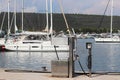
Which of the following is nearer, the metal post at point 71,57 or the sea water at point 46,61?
the metal post at point 71,57

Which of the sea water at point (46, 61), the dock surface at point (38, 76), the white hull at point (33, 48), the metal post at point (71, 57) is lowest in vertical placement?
the sea water at point (46, 61)

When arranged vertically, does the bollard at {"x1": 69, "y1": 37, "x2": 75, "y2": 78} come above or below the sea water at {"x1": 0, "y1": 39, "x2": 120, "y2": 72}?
above

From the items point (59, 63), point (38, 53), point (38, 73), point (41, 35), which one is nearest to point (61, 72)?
point (59, 63)

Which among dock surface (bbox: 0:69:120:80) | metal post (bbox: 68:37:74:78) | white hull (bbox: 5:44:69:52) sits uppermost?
metal post (bbox: 68:37:74:78)

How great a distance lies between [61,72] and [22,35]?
2419 inches

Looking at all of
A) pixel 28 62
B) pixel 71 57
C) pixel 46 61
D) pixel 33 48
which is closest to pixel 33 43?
pixel 33 48

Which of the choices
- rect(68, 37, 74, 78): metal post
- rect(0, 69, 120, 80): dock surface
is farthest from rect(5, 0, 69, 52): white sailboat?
rect(68, 37, 74, 78): metal post

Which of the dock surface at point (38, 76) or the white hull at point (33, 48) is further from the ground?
the dock surface at point (38, 76)

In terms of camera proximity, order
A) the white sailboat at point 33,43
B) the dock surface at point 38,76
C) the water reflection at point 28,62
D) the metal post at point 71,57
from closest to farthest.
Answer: the dock surface at point 38,76
the metal post at point 71,57
the water reflection at point 28,62
the white sailboat at point 33,43

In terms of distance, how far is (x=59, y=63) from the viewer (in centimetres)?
1734

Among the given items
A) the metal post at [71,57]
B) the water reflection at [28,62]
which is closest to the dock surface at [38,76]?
the metal post at [71,57]

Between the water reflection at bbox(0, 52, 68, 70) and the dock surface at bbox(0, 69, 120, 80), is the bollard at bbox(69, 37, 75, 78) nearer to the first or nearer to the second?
the dock surface at bbox(0, 69, 120, 80)

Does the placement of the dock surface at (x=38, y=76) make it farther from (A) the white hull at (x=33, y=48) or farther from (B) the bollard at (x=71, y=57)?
(A) the white hull at (x=33, y=48)

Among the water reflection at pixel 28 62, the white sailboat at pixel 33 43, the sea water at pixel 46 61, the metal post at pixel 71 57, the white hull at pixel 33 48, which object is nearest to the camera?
the metal post at pixel 71 57
